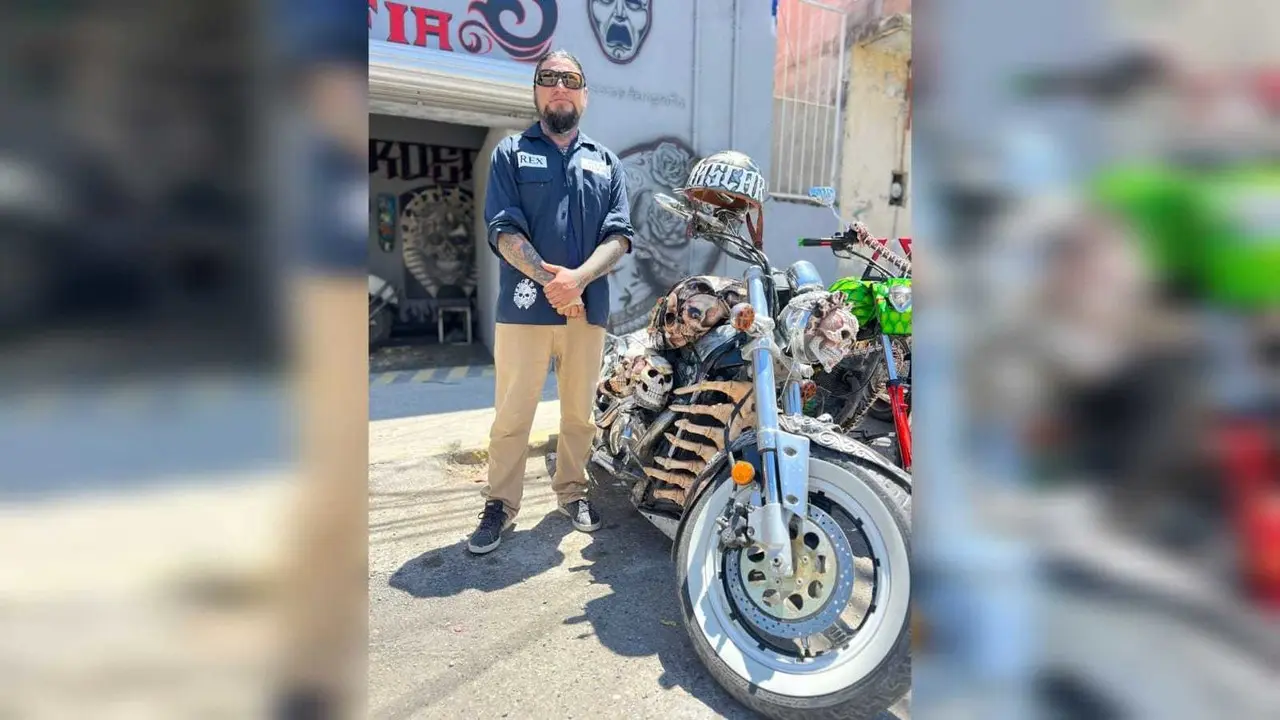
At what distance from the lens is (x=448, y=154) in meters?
9.53

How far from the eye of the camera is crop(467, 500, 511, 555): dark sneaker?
9.04 ft

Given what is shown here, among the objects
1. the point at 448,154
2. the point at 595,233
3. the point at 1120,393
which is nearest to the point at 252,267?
the point at 1120,393

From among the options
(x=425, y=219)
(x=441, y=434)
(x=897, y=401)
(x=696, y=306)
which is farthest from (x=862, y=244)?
(x=425, y=219)

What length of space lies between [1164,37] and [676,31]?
757 cm

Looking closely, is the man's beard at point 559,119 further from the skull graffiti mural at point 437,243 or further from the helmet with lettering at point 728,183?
the skull graffiti mural at point 437,243

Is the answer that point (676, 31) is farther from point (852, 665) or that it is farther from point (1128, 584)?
point (1128, 584)

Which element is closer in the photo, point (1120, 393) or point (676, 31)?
point (1120, 393)

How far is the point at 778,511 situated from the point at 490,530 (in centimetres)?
149

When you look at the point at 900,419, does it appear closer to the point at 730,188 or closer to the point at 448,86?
the point at 730,188

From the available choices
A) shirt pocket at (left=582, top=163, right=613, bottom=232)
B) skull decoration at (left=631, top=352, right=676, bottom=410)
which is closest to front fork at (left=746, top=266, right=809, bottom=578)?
skull decoration at (left=631, top=352, right=676, bottom=410)

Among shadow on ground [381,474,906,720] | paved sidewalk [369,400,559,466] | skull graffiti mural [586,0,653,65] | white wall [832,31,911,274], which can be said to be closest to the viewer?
shadow on ground [381,474,906,720]

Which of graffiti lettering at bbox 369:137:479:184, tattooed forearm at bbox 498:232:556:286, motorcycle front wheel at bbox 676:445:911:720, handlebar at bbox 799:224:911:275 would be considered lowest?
motorcycle front wheel at bbox 676:445:911:720

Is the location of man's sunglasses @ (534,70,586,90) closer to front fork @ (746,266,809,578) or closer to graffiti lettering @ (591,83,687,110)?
front fork @ (746,266,809,578)

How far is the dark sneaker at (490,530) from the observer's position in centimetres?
275
